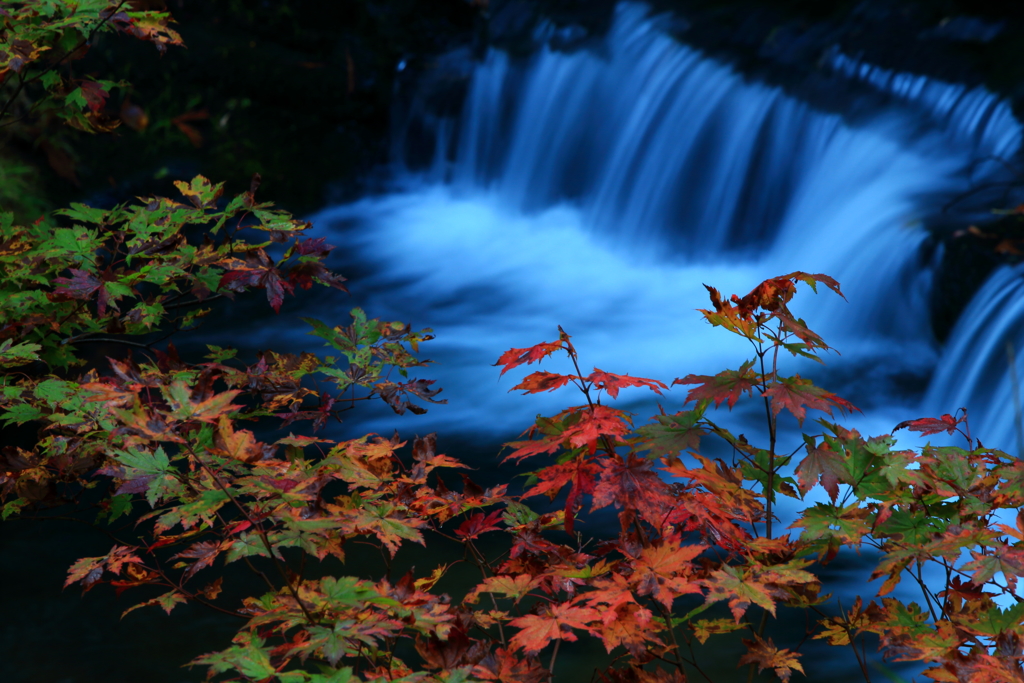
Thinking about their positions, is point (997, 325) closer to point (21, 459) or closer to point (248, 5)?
point (21, 459)

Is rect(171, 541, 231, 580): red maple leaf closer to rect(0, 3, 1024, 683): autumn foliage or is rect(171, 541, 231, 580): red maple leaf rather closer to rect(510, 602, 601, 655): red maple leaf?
rect(0, 3, 1024, 683): autumn foliage

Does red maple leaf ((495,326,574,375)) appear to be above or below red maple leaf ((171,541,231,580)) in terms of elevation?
above

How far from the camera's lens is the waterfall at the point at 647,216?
16.9ft

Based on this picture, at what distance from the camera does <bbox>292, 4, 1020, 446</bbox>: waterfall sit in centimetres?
515

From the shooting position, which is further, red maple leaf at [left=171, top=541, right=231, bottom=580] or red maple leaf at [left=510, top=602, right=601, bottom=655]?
red maple leaf at [left=171, top=541, right=231, bottom=580]

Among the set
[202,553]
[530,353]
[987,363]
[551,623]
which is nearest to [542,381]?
[530,353]

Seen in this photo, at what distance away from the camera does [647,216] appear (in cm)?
715

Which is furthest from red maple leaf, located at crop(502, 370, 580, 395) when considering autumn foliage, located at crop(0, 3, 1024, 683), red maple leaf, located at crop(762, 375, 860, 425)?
red maple leaf, located at crop(762, 375, 860, 425)

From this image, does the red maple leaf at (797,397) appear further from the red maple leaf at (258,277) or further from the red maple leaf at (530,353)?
the red maple leaf at (258,277)

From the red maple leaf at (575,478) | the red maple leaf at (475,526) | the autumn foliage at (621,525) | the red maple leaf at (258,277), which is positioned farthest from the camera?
the red maple leaf at (258,277)

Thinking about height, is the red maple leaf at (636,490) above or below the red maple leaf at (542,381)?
below

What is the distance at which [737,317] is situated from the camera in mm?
1538

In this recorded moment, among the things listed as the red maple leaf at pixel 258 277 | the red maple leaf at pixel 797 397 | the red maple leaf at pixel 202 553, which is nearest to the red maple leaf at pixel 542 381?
the red maple leaf at pixel 797 397

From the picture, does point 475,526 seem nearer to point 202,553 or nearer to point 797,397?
point 202,553
